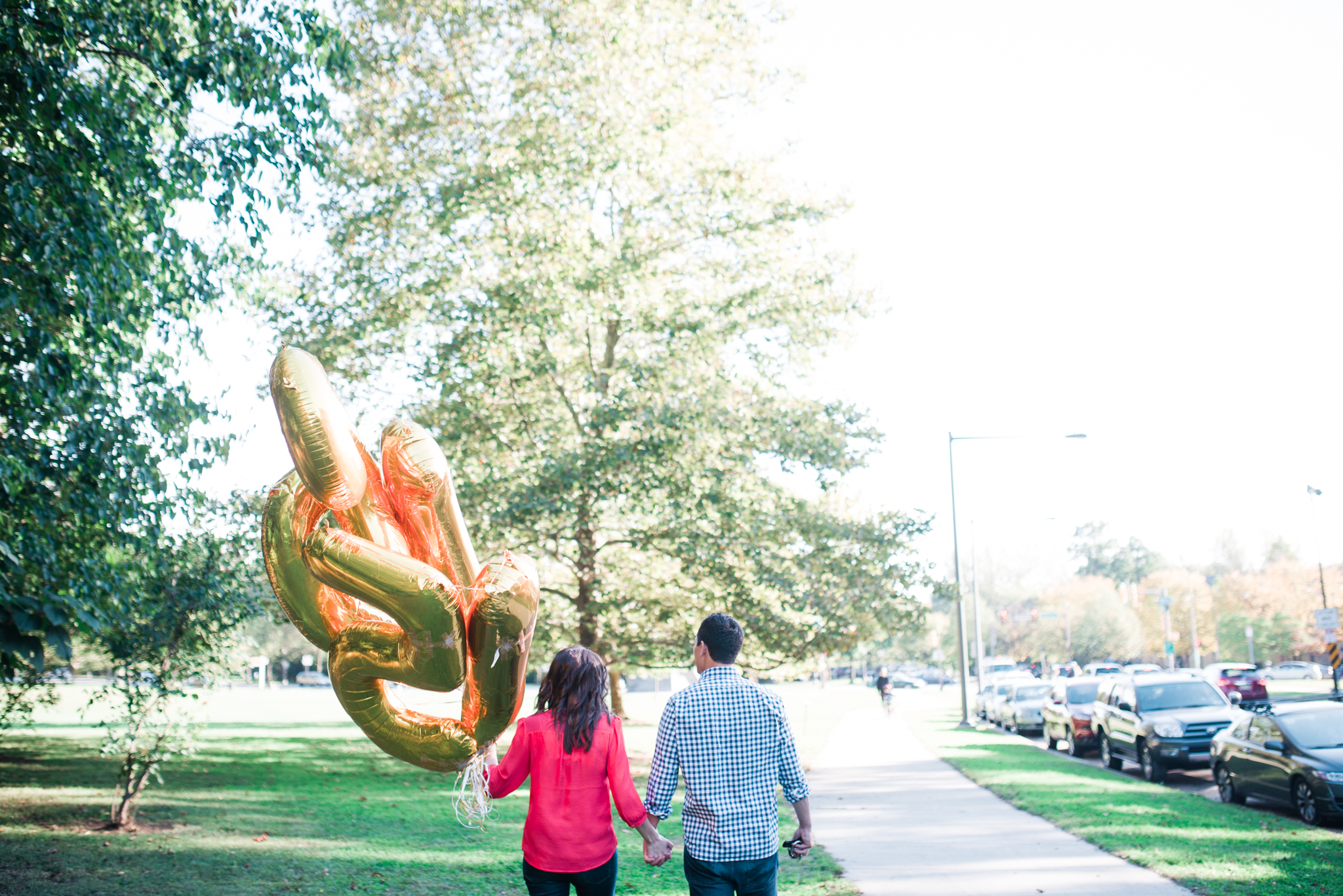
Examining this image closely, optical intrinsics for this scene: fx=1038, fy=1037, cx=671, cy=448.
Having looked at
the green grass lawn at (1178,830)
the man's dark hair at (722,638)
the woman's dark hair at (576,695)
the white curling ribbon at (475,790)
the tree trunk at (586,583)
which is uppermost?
the tree trunk at (586,583)

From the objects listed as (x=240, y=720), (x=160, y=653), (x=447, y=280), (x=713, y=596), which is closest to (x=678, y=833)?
(x=713, y=596)

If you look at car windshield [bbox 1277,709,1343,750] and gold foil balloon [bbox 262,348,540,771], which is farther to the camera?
car windshield [bbox 1277,709,1343,750]

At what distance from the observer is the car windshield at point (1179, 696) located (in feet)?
57.4

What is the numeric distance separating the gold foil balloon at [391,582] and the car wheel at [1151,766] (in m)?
15.3

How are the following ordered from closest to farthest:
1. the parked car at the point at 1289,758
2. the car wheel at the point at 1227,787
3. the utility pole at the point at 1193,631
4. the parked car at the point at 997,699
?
the parked car at the point at 1289,758 < the car wheel at the point at 1227,787 < the parked car at the point at 997,699 < the utility pole at the point at 1193,631

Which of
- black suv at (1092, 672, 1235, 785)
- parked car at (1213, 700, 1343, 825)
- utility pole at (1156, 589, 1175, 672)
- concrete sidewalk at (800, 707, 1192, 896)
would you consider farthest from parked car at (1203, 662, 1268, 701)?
utility pole at (1156, 589, 1175, 672)

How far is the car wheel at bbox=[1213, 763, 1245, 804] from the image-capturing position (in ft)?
44.4

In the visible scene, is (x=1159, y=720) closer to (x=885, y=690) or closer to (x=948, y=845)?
(x=948, y=845)

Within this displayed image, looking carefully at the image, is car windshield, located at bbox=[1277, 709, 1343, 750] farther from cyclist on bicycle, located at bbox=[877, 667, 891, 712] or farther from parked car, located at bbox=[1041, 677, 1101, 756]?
cyclist on bicycle, located at bbox=[877, 667, 891, 712]

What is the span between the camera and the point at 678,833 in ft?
37.4

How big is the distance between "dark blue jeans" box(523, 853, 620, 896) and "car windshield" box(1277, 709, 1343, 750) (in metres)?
11.2

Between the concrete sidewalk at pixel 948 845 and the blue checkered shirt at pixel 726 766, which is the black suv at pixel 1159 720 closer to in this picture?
the concrete sidewalk at pixel 948 845

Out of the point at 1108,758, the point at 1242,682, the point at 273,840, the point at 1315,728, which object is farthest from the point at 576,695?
the point at 1242,682

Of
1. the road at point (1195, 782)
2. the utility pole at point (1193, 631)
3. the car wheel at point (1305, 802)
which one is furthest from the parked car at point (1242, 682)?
the utility pole at point (1193, 631)
